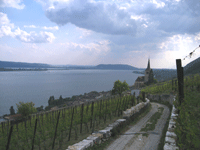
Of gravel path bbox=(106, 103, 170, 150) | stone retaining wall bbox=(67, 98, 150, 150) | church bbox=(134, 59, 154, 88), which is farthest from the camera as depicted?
church bbox=(134, 59, 154, 88)

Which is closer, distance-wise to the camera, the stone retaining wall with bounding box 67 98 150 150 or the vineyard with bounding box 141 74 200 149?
the vineyard with bounding box 141 74 200 149

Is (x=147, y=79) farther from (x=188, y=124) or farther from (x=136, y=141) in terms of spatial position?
(x=188, y=124)

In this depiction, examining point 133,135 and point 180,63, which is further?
point 133,135

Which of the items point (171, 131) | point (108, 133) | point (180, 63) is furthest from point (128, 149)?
point (180, 63)

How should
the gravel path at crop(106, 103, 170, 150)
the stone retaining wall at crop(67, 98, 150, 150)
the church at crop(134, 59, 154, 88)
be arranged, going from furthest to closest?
the church at crop(134, 59, 154, 88) → the gravel path at crop(106, 103, 170, 150) → the stone retaining wall at crop(67, 98, 150, 150)

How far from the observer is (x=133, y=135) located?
27.1 feet

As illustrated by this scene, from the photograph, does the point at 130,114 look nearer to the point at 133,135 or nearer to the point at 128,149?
the point at 133,135

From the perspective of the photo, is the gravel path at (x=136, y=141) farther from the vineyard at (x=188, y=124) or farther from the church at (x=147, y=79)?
the church at (x=147, y=79)

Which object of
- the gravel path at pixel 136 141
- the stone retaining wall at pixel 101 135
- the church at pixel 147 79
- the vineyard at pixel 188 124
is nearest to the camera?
the vineyard at pixel 188 124

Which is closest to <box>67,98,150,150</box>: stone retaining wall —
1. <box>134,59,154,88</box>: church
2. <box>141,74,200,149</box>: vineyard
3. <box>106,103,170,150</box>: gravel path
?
<box>106,103,170,150</box>: gravel path

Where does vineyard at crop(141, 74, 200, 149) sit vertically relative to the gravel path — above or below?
above

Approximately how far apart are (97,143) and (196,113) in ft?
15.9

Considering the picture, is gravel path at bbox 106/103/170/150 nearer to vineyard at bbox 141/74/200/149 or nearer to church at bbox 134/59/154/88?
vineyard at bbox 141/74/200/149

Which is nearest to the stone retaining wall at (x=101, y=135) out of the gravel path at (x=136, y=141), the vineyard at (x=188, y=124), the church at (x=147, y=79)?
the gravel path at (x=136, y=141)
